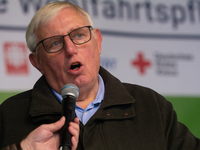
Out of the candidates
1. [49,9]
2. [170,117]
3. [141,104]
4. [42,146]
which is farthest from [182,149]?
[49,9]

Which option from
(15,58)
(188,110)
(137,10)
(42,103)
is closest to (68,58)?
(42,103)

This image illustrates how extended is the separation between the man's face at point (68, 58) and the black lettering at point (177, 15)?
153cm

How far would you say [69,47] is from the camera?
6.75 ft

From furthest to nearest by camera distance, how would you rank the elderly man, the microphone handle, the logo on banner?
the logo on banner < the elderly man < the microphone handle

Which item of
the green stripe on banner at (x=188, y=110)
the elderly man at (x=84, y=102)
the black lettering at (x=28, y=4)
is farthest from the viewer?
the green stripe on banner at (x=188, y=110)

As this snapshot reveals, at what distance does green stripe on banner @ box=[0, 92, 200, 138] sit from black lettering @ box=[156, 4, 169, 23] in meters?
0.84

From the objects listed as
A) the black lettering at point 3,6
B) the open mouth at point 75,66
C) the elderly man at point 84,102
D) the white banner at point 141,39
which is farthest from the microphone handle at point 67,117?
the black lettering at point 3,6

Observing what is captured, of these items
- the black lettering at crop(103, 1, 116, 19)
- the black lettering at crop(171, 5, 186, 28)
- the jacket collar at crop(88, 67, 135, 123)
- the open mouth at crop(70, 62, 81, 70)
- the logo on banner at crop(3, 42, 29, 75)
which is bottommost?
the jacket collar at crop(88, 67, 135, 123)

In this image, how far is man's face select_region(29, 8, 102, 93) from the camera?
6.83 feet

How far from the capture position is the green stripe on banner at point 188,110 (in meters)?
3.31

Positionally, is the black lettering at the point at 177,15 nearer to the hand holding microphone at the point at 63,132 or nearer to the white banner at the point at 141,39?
the white banner at the point at 141,39

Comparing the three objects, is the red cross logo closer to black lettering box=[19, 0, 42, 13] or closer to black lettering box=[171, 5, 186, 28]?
black lettering box=[171, 5, 186, 28]

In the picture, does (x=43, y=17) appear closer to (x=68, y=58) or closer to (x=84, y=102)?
(x=68, y=58)

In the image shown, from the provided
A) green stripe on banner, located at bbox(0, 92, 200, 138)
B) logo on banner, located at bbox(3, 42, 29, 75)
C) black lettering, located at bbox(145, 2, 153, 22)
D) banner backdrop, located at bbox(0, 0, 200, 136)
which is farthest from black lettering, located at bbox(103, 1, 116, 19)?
green stripe on banner, located at bbox(0, 92, 200, 138)
